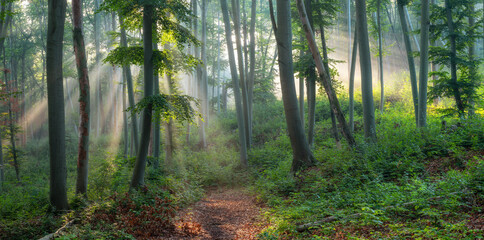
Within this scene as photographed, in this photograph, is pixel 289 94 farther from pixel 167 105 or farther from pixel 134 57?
pixel 134 57

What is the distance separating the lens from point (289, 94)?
9883mm

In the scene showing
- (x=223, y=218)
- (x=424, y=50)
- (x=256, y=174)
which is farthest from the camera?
(x=256, y=174)

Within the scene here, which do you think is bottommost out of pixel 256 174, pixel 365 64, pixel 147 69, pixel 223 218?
pixel 223 218

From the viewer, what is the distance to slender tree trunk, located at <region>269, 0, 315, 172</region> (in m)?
9.82

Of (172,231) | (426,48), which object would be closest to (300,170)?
(172,231)

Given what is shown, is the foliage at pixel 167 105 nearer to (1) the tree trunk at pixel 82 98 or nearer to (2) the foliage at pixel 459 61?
(1) the tree trunk at pixel 82 98

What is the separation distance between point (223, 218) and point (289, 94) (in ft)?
15.1

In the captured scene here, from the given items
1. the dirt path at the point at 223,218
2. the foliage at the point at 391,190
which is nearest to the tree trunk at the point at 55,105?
the dirt path at the point at 223,218

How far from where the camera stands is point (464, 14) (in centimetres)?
1072

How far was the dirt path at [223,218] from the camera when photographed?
619 centimetres

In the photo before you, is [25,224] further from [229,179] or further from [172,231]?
[229,179]


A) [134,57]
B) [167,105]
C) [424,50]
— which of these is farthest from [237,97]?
[424,50]

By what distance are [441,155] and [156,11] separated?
27.0 feet

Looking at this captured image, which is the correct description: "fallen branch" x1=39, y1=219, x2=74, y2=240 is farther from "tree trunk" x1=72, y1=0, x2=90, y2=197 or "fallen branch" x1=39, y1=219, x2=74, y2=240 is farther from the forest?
"tree trunk" x1=72, y1=0, x2=90, y2=197
